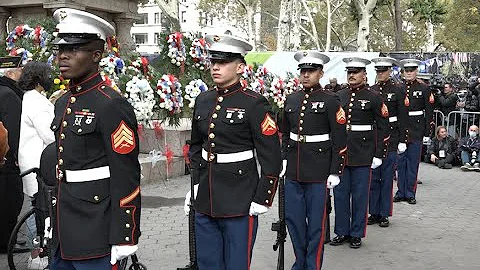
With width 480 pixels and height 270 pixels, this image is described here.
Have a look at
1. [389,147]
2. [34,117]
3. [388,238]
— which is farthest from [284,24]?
[34,117]

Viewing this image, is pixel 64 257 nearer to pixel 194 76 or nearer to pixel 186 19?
pixel 194 76

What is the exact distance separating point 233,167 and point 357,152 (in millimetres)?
2871

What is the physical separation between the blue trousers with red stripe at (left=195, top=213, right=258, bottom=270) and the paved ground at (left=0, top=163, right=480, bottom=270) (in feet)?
5.58

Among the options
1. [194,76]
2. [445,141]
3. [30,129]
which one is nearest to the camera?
[30,129]

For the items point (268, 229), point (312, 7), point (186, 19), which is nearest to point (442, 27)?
point (312, 7)

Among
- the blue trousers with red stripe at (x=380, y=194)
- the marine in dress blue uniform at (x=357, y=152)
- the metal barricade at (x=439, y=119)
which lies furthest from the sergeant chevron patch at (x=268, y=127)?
the metal barricade at (x=439, y=119)

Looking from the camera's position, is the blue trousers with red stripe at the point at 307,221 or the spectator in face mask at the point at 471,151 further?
the spectator in face mask at the point at 471,151

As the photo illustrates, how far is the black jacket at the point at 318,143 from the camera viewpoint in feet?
18.2

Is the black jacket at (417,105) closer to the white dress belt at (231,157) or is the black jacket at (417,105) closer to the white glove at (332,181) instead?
the white glove at (332,181)

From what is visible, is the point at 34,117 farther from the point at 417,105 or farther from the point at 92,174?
the point at 417,105

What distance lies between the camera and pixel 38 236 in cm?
520

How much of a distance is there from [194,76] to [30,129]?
5.07 meters

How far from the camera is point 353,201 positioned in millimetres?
6766

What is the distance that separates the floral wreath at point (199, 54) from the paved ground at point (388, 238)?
2221 millimetres
